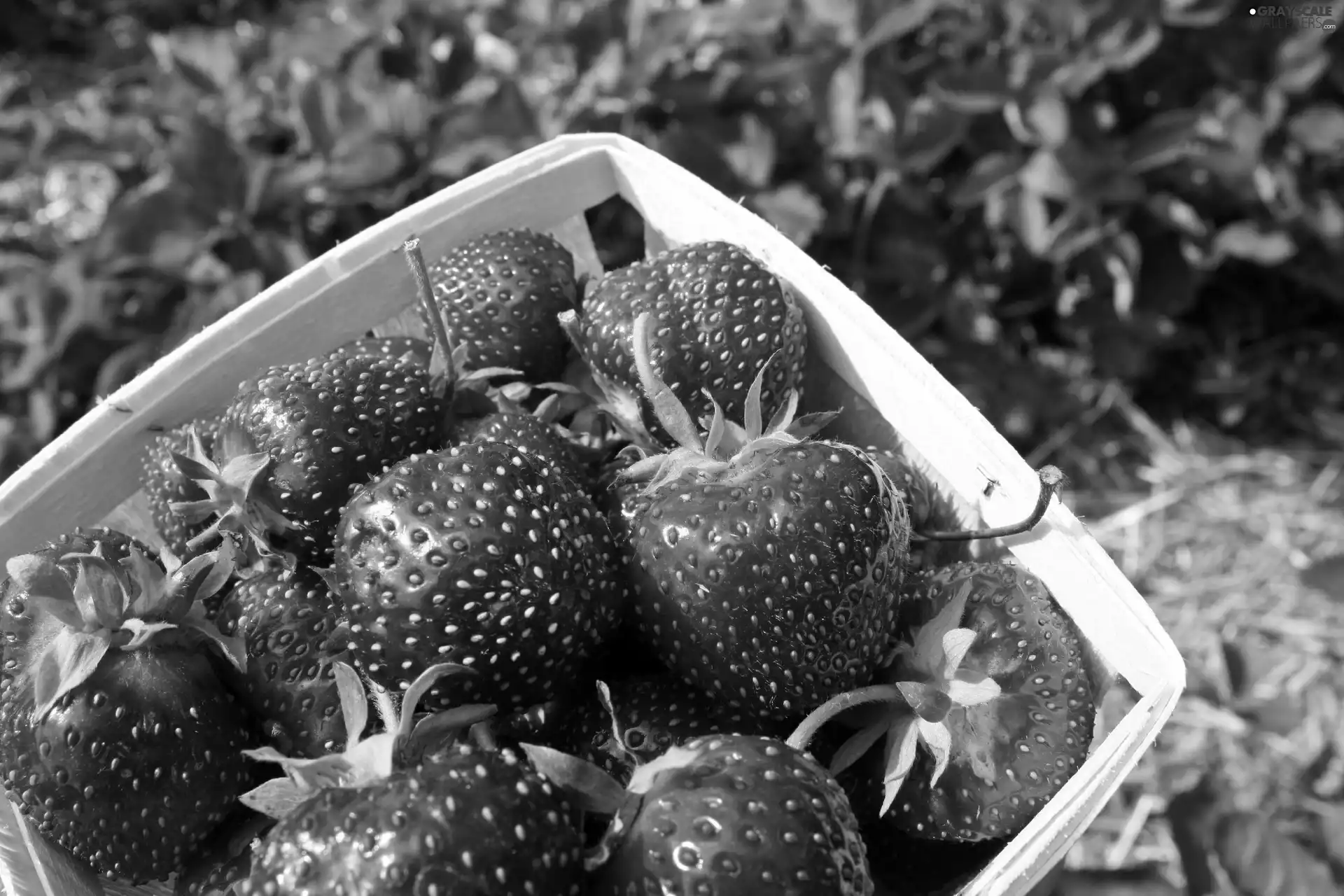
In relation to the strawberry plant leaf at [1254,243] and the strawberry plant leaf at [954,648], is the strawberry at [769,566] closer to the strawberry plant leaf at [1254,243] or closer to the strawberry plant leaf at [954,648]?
the strawberry plant leaf at [954,648]

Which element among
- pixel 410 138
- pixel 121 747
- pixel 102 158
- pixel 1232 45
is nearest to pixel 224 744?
pixel 121 747

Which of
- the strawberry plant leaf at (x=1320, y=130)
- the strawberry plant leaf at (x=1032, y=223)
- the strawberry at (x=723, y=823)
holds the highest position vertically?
the strawberry at (x=723, y=823)

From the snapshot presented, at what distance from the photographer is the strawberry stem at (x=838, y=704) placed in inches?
31.4

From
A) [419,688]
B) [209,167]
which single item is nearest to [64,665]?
[419,688]

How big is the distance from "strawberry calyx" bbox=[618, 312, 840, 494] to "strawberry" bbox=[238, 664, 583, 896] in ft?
0.83

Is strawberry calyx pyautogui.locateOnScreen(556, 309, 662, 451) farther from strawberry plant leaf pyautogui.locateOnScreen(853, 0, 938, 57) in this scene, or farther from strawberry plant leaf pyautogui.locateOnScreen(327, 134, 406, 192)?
strawberry plant leaf pyautogui.locateOnScreen(853, 0, 938, 57)

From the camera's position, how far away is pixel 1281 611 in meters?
2.08

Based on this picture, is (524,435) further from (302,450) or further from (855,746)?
(855,746)

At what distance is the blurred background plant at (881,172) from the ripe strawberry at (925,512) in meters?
0.99

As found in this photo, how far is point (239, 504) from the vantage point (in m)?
0.89

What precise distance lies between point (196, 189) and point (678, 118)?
2.87 feet

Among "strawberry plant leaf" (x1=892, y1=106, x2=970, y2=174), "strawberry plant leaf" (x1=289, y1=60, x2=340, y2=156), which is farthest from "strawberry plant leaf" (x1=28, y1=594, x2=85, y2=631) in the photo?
"strawberry plant leaf" (x1=892, y1=106, x2=970, y2=174)

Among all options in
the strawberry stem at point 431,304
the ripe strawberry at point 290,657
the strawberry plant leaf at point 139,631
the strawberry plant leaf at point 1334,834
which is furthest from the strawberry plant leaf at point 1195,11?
the strawberry plant leaf at point 139,631

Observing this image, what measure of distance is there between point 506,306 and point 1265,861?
1.15m
